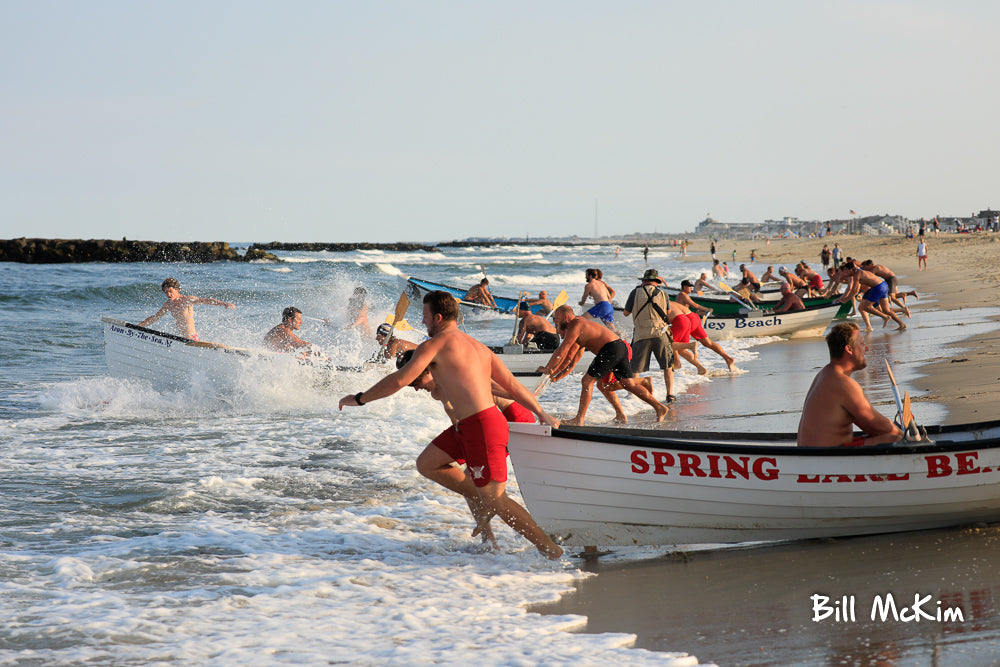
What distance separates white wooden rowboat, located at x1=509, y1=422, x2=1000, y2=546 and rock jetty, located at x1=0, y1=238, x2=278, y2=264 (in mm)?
64531

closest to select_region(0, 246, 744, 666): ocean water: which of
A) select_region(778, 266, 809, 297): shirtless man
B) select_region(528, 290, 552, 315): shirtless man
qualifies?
select_region(528, 290, 552, 315): shirtless man

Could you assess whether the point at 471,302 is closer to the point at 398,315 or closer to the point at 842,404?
the point at 398,315

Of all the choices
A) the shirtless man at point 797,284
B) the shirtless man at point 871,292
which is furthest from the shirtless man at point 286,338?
the shirtless man at point 797,284

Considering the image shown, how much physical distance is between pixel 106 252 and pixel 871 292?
61.5 m

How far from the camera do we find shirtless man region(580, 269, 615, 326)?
11555 mm

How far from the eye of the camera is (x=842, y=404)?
5.18 meters

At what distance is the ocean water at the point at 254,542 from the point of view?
13.4ft

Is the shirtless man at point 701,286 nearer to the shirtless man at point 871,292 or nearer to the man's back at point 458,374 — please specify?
the shirtless man at point 871,292

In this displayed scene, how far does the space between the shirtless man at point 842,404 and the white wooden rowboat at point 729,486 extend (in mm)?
270

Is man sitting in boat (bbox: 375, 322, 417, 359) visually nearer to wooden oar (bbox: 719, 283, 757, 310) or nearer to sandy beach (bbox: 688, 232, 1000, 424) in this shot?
sandy beach (bbox: 688, 232, 1000, 424)

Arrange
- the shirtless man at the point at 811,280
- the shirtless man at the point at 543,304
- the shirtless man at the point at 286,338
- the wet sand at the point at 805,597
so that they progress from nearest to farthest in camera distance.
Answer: the wet sand at the point at 805,597 → the shirtless man at the point at 286,338 → the shirtless man at the point at 543,304 → the shirtless man at the point at 811,280

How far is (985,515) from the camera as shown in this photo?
5277 mm

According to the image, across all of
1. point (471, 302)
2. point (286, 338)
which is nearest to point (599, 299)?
point (286, 338)

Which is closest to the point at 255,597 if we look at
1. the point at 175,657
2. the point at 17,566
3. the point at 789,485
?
the point at 175,657
